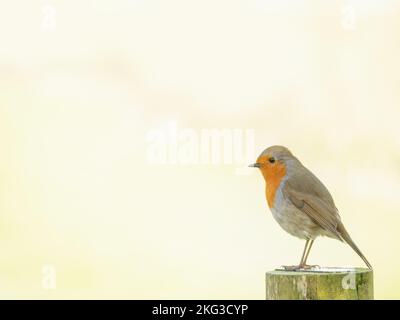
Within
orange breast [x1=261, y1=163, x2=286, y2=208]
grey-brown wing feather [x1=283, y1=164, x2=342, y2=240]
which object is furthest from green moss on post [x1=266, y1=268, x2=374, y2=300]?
orange breast [x1=261, y1=163, x2=286, y2=208]

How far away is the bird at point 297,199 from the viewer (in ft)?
18.7

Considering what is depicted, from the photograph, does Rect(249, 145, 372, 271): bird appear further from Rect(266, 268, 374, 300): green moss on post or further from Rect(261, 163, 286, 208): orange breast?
Rect(266, 268, 374, 300): green moss on post

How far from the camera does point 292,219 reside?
19.2 ft

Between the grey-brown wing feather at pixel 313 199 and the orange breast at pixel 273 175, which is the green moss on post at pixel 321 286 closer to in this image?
the grey-brown wing feather at pixel 313 199

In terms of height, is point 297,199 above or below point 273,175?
below

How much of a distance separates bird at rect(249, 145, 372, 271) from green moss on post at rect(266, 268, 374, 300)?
1260 millimetres

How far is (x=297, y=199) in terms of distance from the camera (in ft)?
19.1

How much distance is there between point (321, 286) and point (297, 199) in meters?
1.66

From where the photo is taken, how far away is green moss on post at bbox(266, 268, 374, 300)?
4.24 m

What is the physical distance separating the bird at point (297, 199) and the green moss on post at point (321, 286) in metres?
1.26

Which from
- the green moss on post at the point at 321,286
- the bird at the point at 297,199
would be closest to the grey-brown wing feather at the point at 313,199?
the bird at the point at 297,199

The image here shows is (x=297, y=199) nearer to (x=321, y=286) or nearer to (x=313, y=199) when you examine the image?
(x=313, y=199)

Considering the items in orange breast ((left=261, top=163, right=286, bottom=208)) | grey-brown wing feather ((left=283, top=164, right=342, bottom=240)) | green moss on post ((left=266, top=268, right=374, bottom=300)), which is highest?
orange breast ((left=261, top=163, right=286, bottom=208))

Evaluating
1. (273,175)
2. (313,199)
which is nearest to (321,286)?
(313,199)
